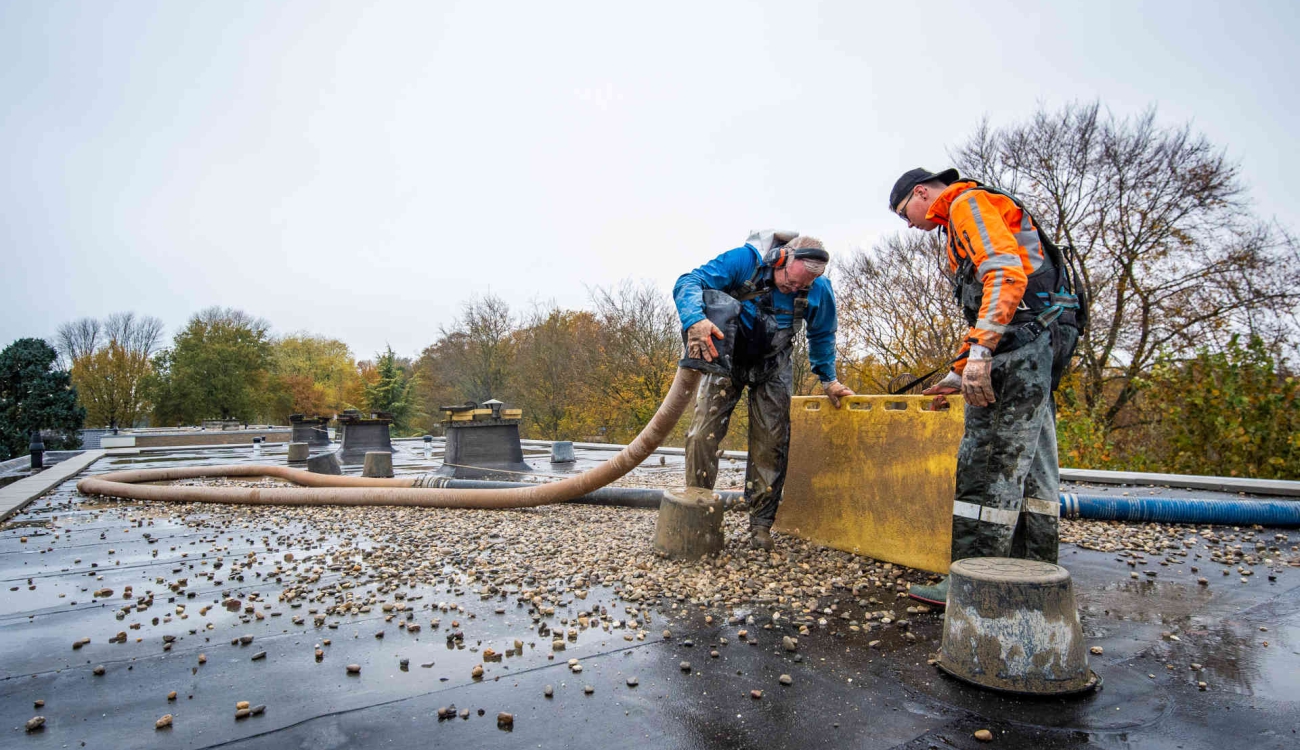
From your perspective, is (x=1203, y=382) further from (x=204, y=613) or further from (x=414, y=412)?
(x=414, y=412)

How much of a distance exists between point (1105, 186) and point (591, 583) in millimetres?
18029

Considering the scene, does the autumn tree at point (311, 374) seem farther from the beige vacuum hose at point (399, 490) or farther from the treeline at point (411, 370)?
the beige vacuum hose at point (399, 490)

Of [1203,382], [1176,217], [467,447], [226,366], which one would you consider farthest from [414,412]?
[1203,382]

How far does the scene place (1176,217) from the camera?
16.0m

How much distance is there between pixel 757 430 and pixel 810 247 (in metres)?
1.12

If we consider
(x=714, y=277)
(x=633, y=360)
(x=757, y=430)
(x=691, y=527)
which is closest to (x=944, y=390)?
(x=757, y=430)

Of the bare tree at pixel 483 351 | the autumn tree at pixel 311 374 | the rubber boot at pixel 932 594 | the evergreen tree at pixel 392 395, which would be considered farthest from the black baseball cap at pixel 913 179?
the autumn tree at pixel 311 374

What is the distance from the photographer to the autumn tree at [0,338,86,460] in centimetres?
2289

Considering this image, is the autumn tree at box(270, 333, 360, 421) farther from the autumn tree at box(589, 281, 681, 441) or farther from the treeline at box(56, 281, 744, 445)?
the autumn tree at box(589, 281, 681, 441)

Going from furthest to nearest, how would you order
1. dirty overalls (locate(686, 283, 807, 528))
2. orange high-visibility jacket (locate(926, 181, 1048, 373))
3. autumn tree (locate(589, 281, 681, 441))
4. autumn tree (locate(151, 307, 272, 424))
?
autumn tree (locate(151, 307, 272, 424)) < autumn tree (locate(589, 281, 681, 441)) < dirty overalls (locate(686, 283, 807, 528)) < orange high-visibility jacket (locate(926, 181, 1048, 373))

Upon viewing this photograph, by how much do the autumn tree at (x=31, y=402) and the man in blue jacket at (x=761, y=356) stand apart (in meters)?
26.5

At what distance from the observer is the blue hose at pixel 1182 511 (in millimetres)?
4816

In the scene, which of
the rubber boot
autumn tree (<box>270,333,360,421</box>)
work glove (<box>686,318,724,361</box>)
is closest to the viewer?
the rubber boot

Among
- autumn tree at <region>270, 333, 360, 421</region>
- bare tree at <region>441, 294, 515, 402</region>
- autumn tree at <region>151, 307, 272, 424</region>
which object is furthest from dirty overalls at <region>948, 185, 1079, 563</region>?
autumn tree at <region>151, 307, 272, 424</region>
